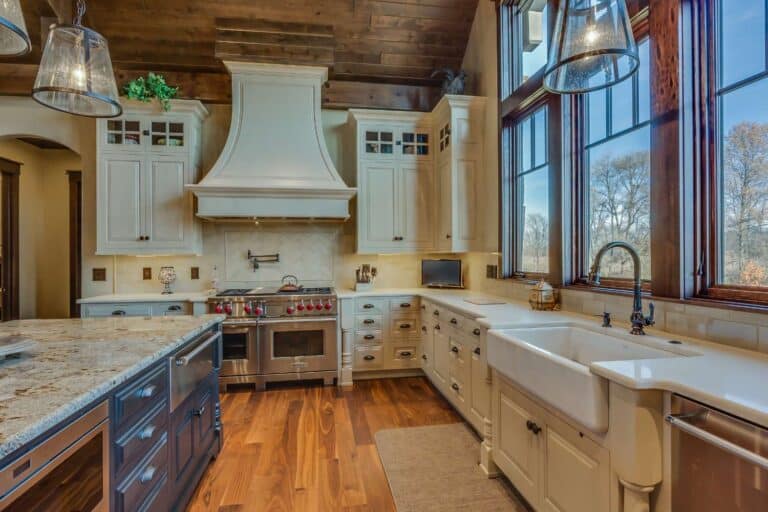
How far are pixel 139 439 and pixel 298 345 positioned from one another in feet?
7.26

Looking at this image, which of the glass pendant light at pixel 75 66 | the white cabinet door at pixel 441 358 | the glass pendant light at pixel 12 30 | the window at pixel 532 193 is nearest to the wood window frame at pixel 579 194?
the window at pixel 532 193

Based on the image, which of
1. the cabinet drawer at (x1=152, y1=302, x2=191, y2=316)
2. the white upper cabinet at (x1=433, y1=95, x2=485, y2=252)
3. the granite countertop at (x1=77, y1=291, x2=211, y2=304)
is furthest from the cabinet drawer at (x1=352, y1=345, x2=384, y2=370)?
the cabinet drawer at (x1=152, y1=302, x2=191, y2=316)

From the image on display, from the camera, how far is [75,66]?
1.64 meters

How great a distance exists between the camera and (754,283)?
1.49m

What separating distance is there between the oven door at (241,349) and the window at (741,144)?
3341mm

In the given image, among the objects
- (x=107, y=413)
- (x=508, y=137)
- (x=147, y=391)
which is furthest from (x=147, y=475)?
(x=508, y=137)

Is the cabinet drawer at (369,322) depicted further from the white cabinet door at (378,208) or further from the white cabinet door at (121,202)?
the white cabinet door at (121,202)

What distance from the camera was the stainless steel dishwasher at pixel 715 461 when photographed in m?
0.84

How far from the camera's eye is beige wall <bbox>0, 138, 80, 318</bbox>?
4.83 metres

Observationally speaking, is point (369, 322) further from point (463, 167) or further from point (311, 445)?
point (463, 167)

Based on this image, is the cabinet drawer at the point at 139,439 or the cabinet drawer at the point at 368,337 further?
the cabinet drawer at the point at 368,337

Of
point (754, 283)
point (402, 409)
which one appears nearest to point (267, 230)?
point (402, 409)

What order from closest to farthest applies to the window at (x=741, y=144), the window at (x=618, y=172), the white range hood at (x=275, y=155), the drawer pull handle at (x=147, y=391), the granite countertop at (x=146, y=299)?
the drawer pull handle at (x=147, y=391) → the window at (x=741, y=144) → the window at (x=618, y=172) → the granite countertop at (x=146, y=299) → the white range hood at (x=275, y=155)

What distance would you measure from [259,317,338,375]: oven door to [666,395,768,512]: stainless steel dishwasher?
9.35 ft
